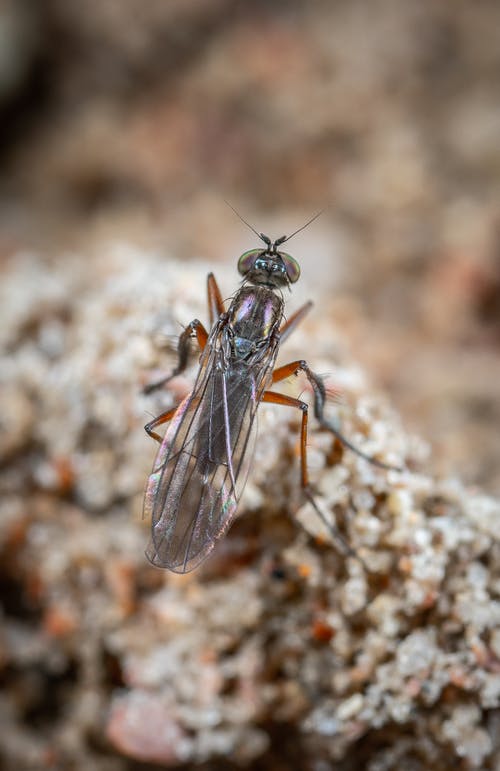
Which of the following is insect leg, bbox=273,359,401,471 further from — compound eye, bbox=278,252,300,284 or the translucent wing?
compound eye, bbox=278,252,300,284

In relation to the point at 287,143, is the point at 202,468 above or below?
below

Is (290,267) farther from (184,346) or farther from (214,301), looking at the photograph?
(184,346)

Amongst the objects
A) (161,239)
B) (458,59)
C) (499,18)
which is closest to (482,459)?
(161,239)

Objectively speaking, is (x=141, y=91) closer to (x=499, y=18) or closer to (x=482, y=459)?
(x=499, y=18)

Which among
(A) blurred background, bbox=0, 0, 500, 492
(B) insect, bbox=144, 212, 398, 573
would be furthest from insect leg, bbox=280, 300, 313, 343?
(A) blurred background, bbox=0, 0, 500, 492

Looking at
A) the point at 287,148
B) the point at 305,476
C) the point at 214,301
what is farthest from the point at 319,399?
the point at 287,148

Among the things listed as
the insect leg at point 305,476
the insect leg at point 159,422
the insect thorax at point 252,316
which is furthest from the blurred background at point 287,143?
the insect leg at point 159,422

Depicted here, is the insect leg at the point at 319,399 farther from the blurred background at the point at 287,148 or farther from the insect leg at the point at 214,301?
the blurred background at the point at 287,148

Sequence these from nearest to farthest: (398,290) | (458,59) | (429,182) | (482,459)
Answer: (482,459), (398,290), (429,182), (458,59)
